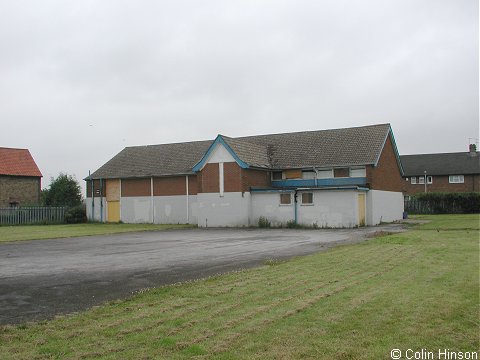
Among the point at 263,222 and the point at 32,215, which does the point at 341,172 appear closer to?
the point at 263,222

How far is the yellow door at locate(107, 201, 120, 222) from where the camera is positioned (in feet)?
157

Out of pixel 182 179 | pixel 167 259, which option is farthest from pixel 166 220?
pixel 167 259

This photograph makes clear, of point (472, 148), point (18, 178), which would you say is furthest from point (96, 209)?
point (472, 148)

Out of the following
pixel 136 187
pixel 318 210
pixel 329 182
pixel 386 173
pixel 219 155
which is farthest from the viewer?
pixel 136 187

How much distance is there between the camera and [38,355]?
20.3 ft

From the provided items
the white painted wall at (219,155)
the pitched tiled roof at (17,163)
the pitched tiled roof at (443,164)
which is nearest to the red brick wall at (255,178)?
the white painted wall at (219,155)

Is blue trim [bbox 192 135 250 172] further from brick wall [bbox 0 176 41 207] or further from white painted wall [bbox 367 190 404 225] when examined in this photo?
brick wall [bbox 0 176 41 207]

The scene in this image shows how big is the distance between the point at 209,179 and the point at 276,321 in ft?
109

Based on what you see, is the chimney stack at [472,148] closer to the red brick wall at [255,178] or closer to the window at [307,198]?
the red brick wall at [255,178]

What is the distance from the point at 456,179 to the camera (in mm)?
69000

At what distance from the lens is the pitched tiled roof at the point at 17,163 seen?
5509cm

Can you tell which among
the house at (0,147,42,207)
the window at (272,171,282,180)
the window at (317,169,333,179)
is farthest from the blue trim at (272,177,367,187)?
the house at (0,147,42,207)

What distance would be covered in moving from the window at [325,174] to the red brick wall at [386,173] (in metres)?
3.12

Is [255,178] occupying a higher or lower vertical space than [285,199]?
higher
